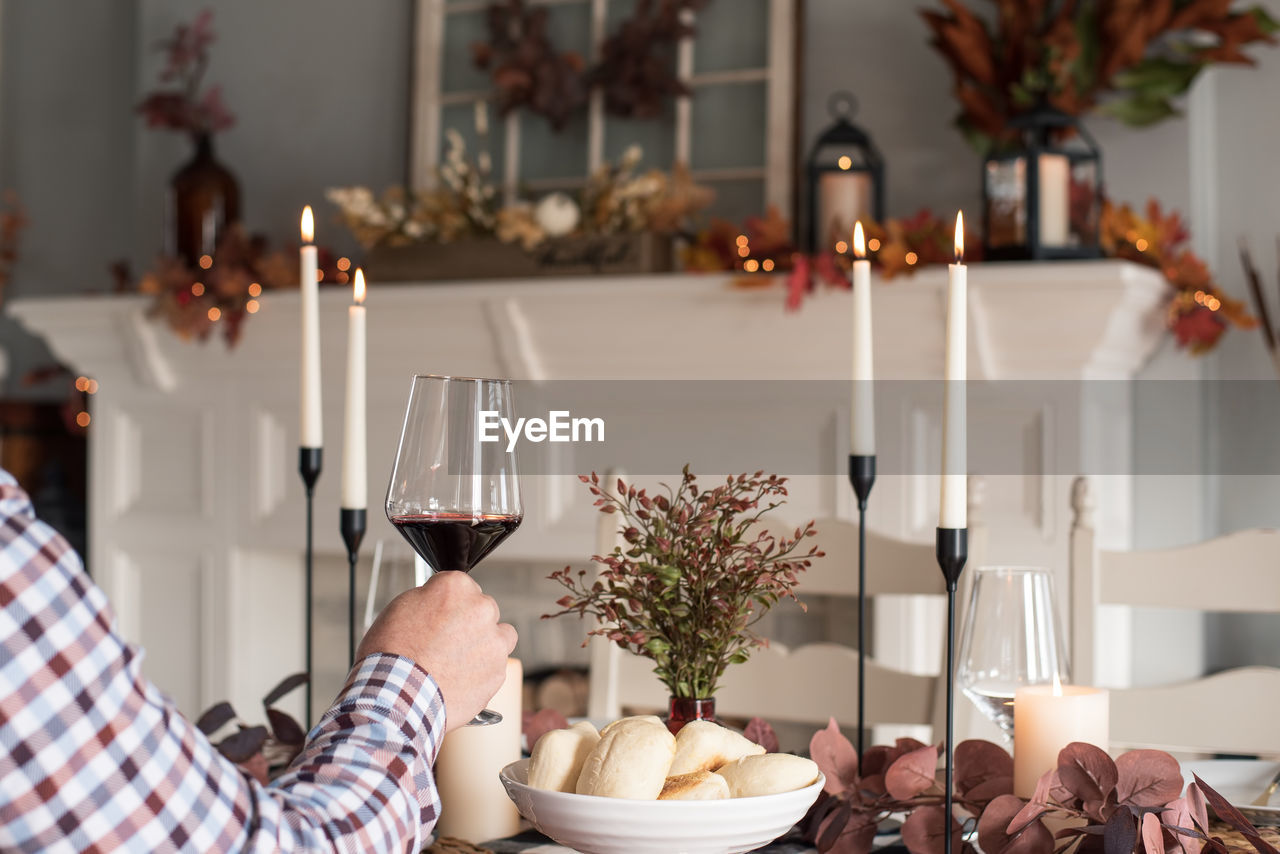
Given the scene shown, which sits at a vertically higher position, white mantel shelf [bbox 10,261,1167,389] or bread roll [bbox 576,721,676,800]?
white mantel shelf [bbox 10,261,1167,389]

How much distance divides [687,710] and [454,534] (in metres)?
A: 0.22

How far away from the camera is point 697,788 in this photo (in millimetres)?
752

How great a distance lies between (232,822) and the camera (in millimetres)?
560

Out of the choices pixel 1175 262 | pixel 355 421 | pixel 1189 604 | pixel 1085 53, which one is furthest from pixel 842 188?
pixel 355 421

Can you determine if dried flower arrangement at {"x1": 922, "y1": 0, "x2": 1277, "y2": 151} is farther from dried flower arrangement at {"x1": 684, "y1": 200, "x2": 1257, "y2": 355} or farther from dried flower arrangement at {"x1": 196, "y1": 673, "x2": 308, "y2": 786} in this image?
dried flower arrangement at {"x1": 196, "y1": 673, "x2": 308, "y2": 786}

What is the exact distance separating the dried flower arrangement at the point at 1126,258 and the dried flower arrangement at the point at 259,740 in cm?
127

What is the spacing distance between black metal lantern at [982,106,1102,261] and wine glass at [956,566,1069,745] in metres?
1.18

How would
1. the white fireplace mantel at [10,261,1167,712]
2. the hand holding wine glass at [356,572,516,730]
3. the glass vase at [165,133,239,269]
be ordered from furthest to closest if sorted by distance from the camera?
the glass vase at [165,133,239,269], the white fireplace mantel at [10,261,1167,712], the hand holding wine glass at [356,572,516,730]

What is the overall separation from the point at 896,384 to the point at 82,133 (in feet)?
8.01

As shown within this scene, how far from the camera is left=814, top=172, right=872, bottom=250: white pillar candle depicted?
2.28 meters

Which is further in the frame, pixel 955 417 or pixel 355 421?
pixel 355 421

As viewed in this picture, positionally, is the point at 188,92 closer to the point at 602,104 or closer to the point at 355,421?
the point at 602,104

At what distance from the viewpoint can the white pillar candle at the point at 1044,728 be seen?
90 centimetres

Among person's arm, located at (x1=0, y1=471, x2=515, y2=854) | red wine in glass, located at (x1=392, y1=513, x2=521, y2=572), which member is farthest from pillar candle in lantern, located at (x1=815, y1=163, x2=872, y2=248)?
person's arm, located at (x1=0, y1=471, x2=515, y2=854)
